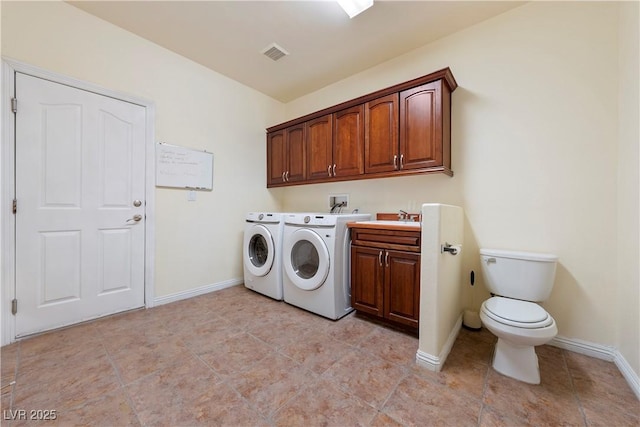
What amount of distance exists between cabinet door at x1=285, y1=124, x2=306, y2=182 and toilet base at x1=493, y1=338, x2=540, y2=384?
228 centimetres

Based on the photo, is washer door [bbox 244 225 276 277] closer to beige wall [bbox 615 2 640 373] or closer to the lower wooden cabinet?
the lower wooden cabinet

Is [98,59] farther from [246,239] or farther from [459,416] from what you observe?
[459,416]

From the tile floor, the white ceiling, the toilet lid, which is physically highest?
the white ceiling

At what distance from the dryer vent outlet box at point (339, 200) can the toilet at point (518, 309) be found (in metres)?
1.43

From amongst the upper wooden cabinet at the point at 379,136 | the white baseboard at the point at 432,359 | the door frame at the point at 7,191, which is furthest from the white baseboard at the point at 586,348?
the door frame at the point at 7,191

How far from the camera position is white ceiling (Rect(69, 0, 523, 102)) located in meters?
1.83

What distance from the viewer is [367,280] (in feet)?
6.37

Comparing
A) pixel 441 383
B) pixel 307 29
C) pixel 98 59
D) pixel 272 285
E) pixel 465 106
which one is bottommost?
pixel 441 383

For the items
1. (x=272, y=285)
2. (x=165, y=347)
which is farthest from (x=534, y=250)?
(x=165, y=347)

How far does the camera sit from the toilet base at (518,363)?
132 cm

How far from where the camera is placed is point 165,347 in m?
1.62

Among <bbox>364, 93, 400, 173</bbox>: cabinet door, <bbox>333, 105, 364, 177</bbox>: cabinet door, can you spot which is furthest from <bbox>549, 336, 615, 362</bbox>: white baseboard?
<bbox>333, 105, 364, 177</bbox>: cabinet door

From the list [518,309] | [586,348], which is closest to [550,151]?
[518,309]

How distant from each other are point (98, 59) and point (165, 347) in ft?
7.80
